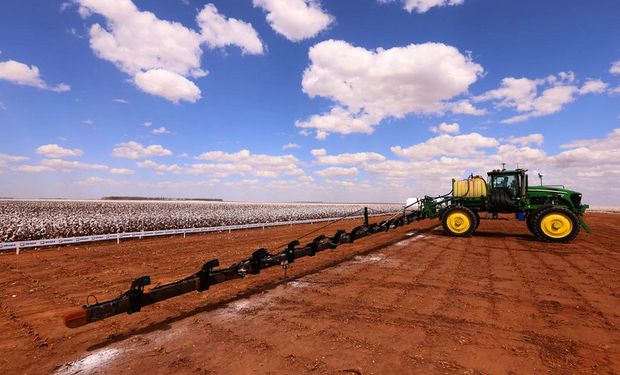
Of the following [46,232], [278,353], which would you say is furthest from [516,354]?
[46,232]

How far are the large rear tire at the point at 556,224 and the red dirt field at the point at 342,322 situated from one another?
3.62 metres

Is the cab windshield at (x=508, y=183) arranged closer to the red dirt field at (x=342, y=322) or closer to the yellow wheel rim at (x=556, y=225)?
the yellow wheel rim at (x=556, y=225)

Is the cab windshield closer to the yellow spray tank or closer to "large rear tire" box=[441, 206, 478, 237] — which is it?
the yellow spray tank

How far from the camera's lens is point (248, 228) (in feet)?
86.2

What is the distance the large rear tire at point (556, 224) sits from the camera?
13840mm

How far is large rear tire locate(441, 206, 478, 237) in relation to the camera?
15.9 metres

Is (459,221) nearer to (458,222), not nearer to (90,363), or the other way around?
(458,222)

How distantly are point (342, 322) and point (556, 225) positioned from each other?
13.7m

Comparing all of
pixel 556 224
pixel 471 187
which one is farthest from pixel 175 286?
pixel 556 224

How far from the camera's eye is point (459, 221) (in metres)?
16.2

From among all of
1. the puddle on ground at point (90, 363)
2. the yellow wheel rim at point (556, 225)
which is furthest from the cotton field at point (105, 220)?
the yellow wheel rim at point (556, 225)

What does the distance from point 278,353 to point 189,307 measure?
9.50ft

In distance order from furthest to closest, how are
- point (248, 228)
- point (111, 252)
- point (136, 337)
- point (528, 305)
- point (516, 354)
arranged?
point (248, 228) → point (111, 252) → point (528, 305) → point (136, 337) → point (516, 354)

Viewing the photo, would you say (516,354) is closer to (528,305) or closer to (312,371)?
(528,305)
